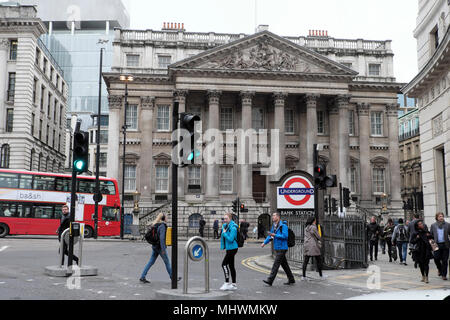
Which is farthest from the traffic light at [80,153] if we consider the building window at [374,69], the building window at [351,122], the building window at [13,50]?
the building window at [374,69]

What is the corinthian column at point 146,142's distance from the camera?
43.4 m

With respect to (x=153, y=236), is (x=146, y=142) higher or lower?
higher

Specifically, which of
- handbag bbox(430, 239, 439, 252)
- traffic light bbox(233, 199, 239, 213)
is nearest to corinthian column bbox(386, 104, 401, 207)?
traffic light bbox(233, 199, 239, 213)

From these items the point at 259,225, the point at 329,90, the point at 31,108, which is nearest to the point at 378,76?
the point at 329,90

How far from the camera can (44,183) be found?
29.6 metres

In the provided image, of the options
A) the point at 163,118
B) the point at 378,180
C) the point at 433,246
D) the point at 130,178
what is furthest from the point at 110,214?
the point at 378,180

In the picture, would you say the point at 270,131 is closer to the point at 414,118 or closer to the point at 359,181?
the point at 359,181

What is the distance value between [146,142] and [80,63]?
63178 mm

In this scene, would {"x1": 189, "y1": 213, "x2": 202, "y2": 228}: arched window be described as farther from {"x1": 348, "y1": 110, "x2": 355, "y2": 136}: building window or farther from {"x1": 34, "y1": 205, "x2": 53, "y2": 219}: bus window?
{"x1": 348, "y1": 110, "x2": 355, "y2": 136}: building window

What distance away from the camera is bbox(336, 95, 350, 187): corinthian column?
4275 centimetres

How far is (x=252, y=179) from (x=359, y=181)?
34.6 feet

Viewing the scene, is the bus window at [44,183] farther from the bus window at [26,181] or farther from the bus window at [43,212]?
the bus window at [43,212]

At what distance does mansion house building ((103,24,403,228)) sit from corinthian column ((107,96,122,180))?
9 cm

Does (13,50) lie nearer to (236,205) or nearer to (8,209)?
(8,209)
